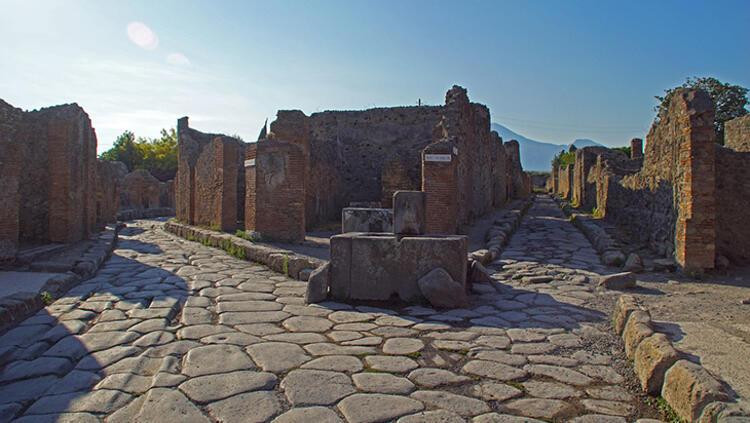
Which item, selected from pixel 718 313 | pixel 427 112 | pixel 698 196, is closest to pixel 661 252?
pixel 698 196

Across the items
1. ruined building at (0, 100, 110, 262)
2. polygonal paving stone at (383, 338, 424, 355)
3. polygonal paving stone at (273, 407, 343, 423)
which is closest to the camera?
polygonal paving stone at (273, 407, 343, 423)

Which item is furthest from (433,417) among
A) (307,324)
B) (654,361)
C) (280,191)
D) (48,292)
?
(280,191)

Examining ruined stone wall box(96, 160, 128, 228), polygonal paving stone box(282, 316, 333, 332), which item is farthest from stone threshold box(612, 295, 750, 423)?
ruined stone wall box(96, 160, 128, 228)

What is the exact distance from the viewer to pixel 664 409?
289cm

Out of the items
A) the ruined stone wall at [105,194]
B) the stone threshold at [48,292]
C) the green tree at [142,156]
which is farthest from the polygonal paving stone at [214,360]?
the green tree at [142,156]

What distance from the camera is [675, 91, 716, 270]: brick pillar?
23.7 feet

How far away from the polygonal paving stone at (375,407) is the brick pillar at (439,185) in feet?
26.8

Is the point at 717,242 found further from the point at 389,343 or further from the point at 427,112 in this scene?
the point at 427,112

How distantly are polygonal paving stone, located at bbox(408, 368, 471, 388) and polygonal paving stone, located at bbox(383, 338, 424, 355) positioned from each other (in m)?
0.43

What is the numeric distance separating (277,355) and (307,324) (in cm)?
95

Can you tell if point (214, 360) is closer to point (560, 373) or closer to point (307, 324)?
point (307, 324)

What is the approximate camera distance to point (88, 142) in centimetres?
1213

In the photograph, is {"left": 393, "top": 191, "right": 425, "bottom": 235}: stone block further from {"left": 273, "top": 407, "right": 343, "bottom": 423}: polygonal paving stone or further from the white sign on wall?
the white sign on wall

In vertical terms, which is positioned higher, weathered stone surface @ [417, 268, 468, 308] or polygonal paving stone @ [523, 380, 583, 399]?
weathered stone surface @ [417, 268, 468, 308]
